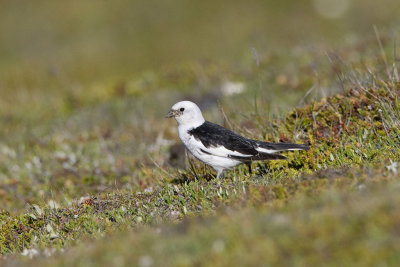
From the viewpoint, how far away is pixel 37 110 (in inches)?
824

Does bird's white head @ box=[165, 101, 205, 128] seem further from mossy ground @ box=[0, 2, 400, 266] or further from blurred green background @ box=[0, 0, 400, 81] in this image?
blurred green background @ box=[0, 0, 400, 81]

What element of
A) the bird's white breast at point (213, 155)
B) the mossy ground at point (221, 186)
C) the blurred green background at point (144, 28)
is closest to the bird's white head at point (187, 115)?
the bird's white breast at point (213, 155)

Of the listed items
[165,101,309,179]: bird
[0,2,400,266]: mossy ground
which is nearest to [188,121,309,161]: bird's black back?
[165,101,309,179]: bird

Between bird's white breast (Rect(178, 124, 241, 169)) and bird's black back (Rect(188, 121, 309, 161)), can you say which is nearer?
bird's black back (Rect(188, 121, 309, 161))

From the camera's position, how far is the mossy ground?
4.30 metres

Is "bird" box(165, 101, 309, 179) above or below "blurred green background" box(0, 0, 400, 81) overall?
above

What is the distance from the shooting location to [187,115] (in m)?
8.63

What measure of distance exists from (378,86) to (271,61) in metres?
11.3

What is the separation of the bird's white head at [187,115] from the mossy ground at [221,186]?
66cm

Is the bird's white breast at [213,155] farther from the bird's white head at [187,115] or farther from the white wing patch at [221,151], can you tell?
the bird's white head at [187,115]

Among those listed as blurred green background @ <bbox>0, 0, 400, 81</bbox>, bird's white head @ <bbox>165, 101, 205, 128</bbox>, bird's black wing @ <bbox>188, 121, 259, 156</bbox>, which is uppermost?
bird's white head @ <bbox>165, 101, 205, 128</bbox>

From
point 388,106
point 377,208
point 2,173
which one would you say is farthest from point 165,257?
point 2,173

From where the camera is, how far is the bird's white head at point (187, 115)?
8617 millimetres

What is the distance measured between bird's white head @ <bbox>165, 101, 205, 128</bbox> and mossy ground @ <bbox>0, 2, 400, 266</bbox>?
0.66 meters
